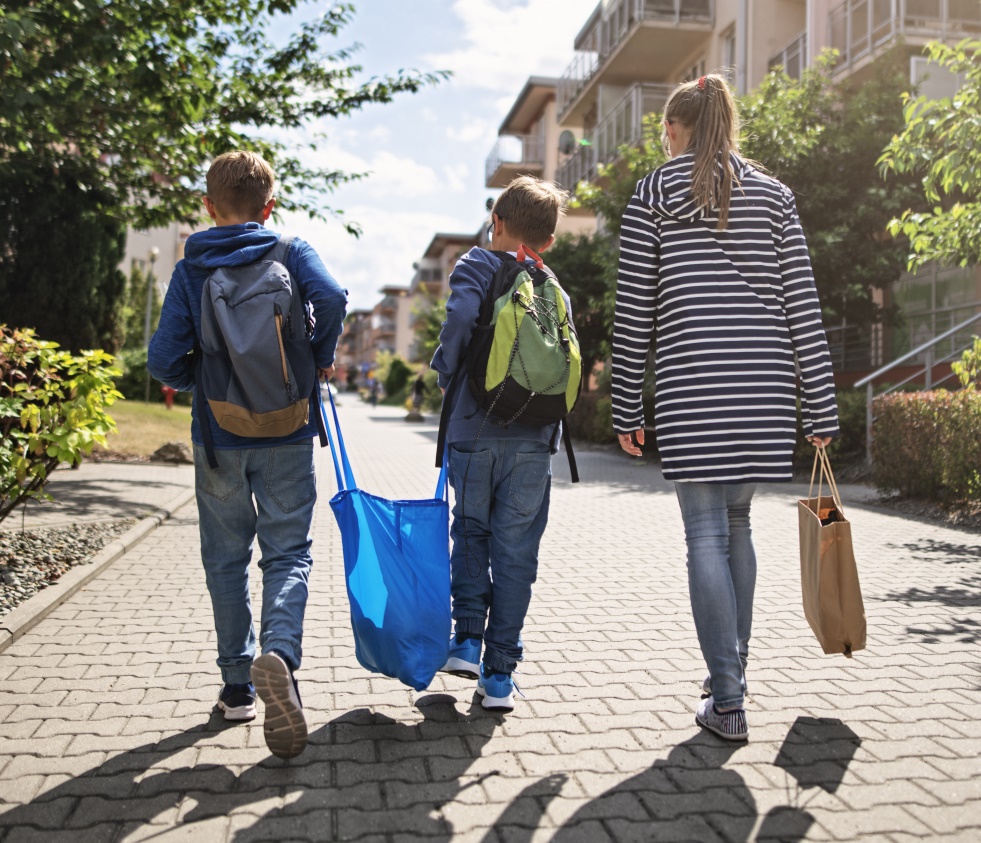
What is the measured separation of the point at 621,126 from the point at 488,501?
75.9 feet

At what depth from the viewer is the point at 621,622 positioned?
5.03 meters

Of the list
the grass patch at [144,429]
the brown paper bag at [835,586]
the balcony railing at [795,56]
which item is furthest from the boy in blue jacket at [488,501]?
the balcony railing at [795,56]

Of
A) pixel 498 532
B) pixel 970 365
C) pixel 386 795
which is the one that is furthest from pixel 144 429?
pixel 386 795

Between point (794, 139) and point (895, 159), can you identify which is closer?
point (895, 159)

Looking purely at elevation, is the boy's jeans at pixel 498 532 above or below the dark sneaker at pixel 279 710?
above

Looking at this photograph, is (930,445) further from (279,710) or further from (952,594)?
(279,710)

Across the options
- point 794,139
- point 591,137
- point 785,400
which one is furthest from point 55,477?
point 591,137

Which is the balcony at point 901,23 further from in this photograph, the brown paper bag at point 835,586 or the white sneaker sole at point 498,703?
the white sneaker sole at point 498,703

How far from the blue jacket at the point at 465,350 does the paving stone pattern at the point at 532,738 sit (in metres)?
0.99

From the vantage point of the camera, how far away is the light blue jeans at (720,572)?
324cm

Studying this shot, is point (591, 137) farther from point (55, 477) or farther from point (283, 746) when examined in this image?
point (283, 746)

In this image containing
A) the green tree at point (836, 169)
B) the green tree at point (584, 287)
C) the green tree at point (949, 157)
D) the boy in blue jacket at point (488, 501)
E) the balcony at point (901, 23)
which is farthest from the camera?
the green tree at point (584, 287)

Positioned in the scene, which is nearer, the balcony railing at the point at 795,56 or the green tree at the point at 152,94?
the green tree at the point at 152,94

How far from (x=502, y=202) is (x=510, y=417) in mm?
835
